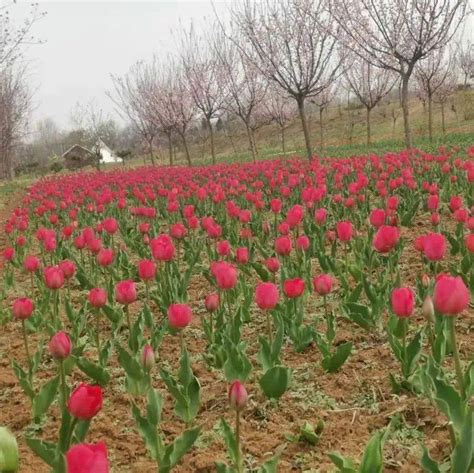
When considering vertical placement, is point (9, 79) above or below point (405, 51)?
above

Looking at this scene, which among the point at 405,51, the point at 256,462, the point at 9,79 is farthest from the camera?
the point at 9,79

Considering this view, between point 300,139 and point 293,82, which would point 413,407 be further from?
point 300,139

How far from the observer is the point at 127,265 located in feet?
16.4

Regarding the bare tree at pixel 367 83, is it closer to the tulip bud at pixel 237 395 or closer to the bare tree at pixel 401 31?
the bare tree at pixel 401 31

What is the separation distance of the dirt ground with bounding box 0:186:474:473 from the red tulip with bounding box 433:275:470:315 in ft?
1.91

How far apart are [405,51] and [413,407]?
14.2m

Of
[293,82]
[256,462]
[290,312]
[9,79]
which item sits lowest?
[256,462]

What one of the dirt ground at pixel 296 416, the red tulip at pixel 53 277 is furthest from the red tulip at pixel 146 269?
the dirt ground at pixel 296 416

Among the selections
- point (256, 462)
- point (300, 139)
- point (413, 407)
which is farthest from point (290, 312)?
point (300, 139)

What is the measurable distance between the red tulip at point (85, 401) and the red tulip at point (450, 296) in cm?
104

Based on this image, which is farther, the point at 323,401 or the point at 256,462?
the point at 323,401

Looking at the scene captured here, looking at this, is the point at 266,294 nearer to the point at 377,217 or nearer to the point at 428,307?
the point at 428,307

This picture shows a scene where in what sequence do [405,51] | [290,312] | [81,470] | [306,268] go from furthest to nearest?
[405,51], [306,268], [290,312], [81,470]

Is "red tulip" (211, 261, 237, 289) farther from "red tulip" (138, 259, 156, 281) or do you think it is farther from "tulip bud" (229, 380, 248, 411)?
"tulip bud" (229, 380, 248, 411)
